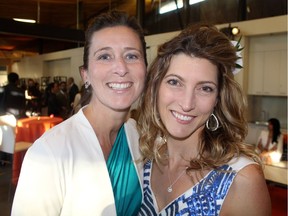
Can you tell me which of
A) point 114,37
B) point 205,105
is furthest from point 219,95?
point 114,37

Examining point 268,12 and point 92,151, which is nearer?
point 92,151

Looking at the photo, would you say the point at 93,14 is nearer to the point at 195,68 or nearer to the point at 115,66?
the point at 115,66

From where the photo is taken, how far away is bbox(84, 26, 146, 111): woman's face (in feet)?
4.68

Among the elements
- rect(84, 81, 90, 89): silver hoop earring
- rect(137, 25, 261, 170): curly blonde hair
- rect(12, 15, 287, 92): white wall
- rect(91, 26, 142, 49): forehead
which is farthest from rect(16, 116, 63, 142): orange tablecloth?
rect(91, 26, 142, 49): forehead

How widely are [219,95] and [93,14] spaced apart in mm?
5858

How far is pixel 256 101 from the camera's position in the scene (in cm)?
679

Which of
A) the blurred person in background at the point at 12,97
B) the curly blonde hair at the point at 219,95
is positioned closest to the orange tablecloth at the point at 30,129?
the blurred person in background at the point at 12,97

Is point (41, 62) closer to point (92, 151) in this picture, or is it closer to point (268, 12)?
point (268, 12)

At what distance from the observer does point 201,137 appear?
1519 mm

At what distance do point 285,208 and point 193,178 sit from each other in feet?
8.77

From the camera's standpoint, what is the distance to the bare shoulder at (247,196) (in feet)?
3.95

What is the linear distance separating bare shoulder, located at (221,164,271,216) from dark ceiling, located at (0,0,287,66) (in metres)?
5.01

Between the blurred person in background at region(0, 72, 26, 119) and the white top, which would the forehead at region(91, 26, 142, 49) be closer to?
the white top

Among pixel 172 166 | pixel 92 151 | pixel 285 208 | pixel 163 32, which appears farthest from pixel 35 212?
pixel 163 32
